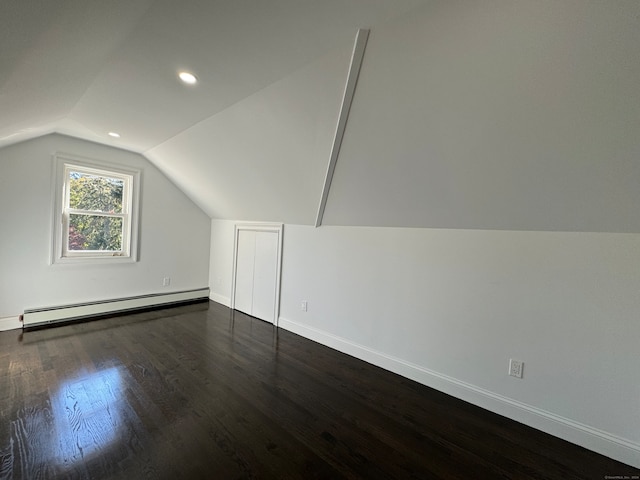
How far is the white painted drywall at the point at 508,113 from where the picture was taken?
1258mm

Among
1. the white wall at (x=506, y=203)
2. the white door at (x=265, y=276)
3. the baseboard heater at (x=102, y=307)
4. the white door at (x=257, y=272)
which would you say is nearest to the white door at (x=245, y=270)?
the white door at (x=257, y=272)

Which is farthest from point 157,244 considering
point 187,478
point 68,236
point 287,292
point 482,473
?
point 482,473

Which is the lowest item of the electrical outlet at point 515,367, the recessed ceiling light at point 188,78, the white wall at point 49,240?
the electrical outlet at point 515,367

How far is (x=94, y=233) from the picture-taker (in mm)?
4062

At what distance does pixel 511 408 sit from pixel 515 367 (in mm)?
315

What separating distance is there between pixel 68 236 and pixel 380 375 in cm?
433

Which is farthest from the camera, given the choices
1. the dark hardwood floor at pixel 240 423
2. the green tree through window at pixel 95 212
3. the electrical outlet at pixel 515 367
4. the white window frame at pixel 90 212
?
the green tree through window at pixel 95 212

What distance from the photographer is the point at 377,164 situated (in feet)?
7.55

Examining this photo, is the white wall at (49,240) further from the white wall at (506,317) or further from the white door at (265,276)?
the white wall at (506,317)

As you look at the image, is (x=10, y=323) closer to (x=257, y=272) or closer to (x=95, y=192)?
(x=95, y=192)

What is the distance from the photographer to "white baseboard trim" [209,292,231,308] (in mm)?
4854

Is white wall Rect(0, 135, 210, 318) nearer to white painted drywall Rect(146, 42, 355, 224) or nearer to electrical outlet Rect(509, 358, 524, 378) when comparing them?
white painted drywall Rect(146, 42, 355, 224)

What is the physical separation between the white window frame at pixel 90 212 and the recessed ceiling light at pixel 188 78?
2763mm

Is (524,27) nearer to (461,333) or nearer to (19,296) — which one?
(461,333)
